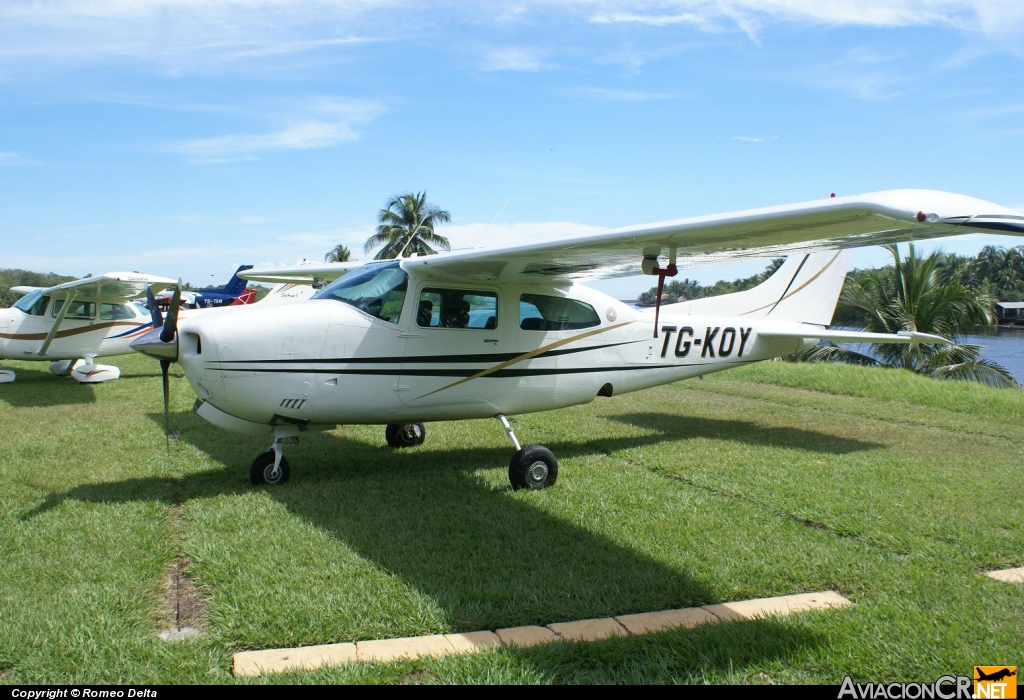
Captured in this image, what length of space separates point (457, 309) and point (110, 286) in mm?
11848

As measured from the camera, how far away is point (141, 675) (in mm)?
3221

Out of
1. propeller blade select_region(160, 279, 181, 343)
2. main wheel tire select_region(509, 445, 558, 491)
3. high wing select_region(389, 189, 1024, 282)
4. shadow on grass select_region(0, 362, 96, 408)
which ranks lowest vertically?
shadow on grass select_region(0, 362, 96, 408)

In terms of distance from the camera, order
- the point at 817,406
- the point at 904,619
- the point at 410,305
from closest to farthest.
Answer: the point at 904,619 < the point at 410,305 < the point at 817,406

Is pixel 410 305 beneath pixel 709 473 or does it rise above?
above

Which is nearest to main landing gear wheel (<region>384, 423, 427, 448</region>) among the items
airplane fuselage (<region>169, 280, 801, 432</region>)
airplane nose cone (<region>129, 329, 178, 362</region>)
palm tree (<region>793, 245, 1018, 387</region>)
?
airplane fuselage (<region>169, 280, 801, 432</region>)

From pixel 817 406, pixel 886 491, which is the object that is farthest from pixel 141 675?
pixel 817 406

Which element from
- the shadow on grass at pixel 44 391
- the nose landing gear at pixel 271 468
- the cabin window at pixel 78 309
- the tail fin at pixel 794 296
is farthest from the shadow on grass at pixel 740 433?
the cabin window at pixel 78 309

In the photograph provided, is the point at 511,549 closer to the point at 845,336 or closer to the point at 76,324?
the point at 845,336

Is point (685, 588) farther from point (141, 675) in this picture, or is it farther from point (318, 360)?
point (318, 360)

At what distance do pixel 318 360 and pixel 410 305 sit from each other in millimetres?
1042

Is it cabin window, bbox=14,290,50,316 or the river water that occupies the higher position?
cabin window, bbox=14,290,50,316

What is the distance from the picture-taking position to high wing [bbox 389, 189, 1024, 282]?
139 inches

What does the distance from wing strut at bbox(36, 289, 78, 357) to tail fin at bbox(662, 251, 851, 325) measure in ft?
42.1

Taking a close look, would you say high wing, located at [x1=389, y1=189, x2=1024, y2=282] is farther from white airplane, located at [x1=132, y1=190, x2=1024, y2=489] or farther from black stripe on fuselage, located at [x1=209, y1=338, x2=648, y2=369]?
black stripe on fuselage, located at [x1=209, y1=338, x2=648, y2=369]
